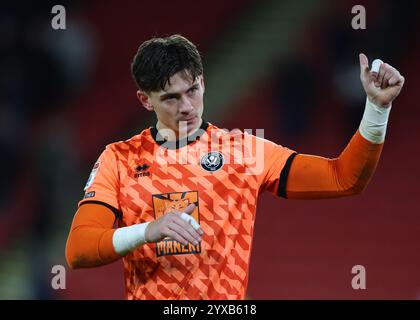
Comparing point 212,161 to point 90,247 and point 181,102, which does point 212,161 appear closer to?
point 181,102

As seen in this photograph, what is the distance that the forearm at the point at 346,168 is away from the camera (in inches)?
93.9

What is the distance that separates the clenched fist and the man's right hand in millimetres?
681

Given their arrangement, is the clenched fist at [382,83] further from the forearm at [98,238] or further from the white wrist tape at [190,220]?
the forearm at [98,238]

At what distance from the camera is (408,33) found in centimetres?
514

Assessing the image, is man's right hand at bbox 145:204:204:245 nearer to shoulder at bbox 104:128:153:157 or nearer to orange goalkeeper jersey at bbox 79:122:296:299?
orange goalkeeper jersey at bbox 79:122:296:299

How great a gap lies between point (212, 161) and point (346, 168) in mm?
483

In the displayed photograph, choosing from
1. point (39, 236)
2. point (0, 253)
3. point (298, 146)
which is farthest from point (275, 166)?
point (0, 253)

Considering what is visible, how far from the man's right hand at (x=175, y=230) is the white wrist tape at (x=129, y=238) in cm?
6

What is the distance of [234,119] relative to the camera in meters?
5.23

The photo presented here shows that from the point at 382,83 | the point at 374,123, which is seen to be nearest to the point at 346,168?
the point at 374,123

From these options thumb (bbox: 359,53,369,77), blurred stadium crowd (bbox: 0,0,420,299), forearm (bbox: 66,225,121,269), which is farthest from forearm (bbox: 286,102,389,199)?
blurred stadium crowd (bbox: 0,0,420,299)

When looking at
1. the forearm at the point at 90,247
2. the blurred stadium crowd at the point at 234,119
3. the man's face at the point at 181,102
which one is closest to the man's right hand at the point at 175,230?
the forearm at the point at 90,247

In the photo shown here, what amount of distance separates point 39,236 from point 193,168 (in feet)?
8.99

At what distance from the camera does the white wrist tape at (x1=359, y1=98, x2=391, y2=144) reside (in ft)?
7.75
